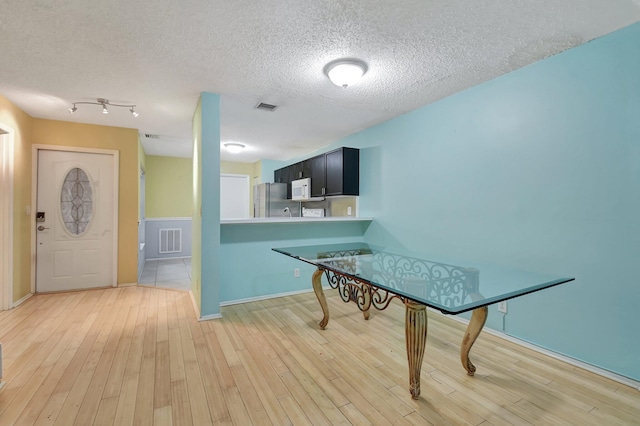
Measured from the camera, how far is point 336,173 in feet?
13.9

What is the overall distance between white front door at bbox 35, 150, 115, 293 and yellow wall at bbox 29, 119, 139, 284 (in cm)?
12

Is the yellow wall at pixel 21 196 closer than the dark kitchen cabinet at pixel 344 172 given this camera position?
Yes

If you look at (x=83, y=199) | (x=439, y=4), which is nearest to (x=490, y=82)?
(x=439, y=4)

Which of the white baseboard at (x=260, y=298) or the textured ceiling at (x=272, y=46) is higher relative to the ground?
the textured ceiling at (x=272, y=46)

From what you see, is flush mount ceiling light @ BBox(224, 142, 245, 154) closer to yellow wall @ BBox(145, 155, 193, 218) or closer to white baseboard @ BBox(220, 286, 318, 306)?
yellow wall @ BBox(145, 155, 193, 218)

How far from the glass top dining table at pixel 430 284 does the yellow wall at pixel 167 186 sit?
5.31 meters

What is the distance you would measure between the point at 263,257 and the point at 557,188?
2.96 metres

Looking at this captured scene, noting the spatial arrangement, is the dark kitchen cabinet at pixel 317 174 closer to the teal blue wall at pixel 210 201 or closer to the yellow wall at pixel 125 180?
the teal blue wall at pixel 210 201

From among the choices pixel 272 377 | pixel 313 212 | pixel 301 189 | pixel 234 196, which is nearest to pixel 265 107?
pixel 301 189

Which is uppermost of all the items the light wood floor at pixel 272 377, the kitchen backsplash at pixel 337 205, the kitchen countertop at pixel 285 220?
the kitchen backsplash at pixel 337 205

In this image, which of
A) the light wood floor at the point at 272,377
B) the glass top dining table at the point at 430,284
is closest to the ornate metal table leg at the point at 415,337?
the glass top dining table at the point at 430,284

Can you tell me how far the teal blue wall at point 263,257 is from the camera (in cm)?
334

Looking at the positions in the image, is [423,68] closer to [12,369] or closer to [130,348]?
[130,348]

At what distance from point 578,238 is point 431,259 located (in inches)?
40.6
